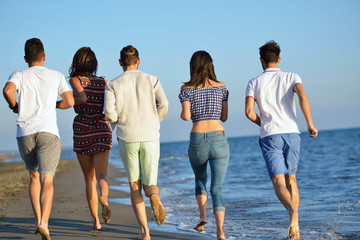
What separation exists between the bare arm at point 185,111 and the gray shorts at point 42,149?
1.28 m

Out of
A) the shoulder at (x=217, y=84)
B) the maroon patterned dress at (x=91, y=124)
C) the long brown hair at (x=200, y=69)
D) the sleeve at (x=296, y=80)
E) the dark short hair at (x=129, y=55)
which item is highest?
the dark short hair at (x=129, y=55)

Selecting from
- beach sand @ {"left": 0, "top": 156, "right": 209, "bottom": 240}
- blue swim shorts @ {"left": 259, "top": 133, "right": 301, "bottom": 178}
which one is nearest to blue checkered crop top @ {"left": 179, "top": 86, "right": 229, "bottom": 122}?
blue swim shorts @ {"left": 259, "top": 133, "right": 301, "bottom": 178}

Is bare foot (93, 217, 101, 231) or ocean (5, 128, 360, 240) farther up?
bare foot (93, 217, 101, 231)

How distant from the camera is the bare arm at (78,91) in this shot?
479cm

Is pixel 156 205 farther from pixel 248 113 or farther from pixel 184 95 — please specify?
pixel 248 113

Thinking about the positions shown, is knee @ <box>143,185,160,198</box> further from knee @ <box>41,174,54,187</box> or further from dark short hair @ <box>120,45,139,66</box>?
dark short hair @ <box>120,45,139,66</box>

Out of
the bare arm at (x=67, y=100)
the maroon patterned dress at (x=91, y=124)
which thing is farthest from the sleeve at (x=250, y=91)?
the bare arm at (x=67, y=100)

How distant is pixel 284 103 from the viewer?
4523mm

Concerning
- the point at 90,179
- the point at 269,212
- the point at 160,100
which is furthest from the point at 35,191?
the point at 269,212

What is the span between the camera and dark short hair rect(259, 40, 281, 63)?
461 cm

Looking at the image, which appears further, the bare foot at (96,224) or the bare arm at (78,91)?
the bare foot at (96,224)

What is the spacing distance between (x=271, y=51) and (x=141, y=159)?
1.77 metres

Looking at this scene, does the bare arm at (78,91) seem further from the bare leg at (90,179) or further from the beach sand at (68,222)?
the beach sand at (68,222)

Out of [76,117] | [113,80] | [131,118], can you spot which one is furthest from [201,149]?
[76,117]
